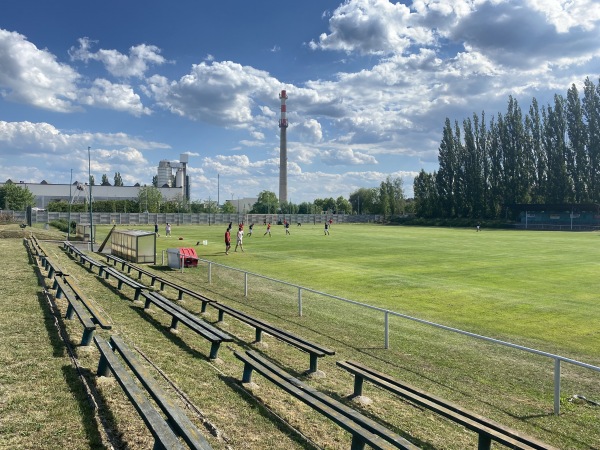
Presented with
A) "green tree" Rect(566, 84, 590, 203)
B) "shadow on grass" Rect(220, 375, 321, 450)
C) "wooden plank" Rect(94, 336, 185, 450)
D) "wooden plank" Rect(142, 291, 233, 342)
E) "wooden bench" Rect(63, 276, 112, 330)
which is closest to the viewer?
→ "wooden plank" Rect(94, 336, 185, 450)

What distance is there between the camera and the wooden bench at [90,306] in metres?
8.57

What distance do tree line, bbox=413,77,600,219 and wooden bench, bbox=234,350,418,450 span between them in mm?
94122

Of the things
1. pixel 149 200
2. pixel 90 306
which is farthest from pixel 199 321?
pixel 149 200

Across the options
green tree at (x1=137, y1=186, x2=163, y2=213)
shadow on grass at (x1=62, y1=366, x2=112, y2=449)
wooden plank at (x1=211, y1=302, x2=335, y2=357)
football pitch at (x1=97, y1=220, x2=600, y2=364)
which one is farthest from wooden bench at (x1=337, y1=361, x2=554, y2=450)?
green tree at (x1=137, y1=186, x2=163, y2=213)

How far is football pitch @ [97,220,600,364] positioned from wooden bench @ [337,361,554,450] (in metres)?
6.09

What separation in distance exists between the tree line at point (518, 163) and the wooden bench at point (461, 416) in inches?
3669

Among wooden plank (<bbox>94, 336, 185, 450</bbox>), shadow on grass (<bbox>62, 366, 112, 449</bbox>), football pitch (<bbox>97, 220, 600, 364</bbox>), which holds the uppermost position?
wooden plank (<bbox>94, 336, 185, 450</bbox>)

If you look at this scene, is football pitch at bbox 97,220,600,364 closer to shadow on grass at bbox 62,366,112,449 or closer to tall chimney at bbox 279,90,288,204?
shadow on grass at bbox 62,366,112,449

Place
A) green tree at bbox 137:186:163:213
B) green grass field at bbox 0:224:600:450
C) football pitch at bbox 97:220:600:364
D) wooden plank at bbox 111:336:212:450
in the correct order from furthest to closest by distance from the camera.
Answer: green tree at bbox 137:186:163:213
football pitch at bbox 97:220:600:364
green grass field at bbox 0:224:600:450
wooden plank at bbox 111:336:212:450

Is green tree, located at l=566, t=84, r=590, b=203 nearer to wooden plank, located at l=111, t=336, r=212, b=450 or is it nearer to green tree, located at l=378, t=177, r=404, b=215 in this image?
green tree, located at l=378, t=177, r=404, b=215

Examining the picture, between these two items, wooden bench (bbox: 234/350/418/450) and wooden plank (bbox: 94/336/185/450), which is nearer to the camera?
wooden plank (bbox: 94/336/185/450)

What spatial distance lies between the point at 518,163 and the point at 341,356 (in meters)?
96.4

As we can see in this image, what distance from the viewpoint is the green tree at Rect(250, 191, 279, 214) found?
434 feet

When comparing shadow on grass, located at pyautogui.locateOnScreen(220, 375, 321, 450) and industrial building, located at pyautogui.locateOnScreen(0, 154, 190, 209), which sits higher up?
industrial building, located at pyautogui.locateOnScreen(0, 154, 190, 209)
